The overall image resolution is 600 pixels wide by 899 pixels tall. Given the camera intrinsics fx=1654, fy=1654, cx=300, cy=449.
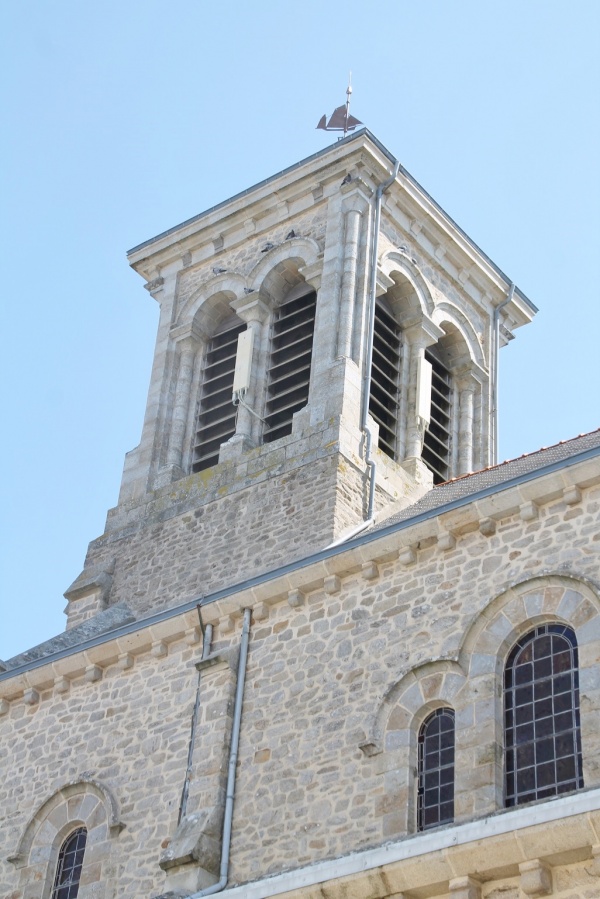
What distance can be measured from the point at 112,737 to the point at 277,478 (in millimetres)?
5804

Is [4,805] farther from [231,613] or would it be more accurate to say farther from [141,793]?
[231,613]

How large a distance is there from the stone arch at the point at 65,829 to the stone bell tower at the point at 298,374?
15.5ft

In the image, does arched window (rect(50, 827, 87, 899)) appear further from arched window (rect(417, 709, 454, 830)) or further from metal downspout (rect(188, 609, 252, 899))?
arched window (rect(417, 709, 454, 830))

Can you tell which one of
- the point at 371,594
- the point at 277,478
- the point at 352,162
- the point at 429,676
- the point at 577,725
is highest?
the point at 352,162

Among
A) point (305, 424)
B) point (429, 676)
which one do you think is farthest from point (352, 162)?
point (429, 676)

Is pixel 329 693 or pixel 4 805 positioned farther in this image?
pixel 4 805

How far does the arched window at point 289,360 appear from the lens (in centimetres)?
2220

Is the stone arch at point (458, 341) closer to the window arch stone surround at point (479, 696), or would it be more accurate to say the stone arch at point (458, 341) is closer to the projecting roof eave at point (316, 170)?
the projecting roof eave at point (316, 170)

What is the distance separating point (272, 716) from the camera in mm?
14250

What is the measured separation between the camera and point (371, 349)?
22250 millimetres

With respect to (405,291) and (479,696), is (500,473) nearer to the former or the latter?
(479,696)

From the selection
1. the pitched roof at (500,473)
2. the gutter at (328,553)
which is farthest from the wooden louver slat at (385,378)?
the gutter at (328,553)

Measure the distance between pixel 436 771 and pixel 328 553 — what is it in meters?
2.40

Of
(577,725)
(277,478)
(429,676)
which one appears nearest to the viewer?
(577,725)
